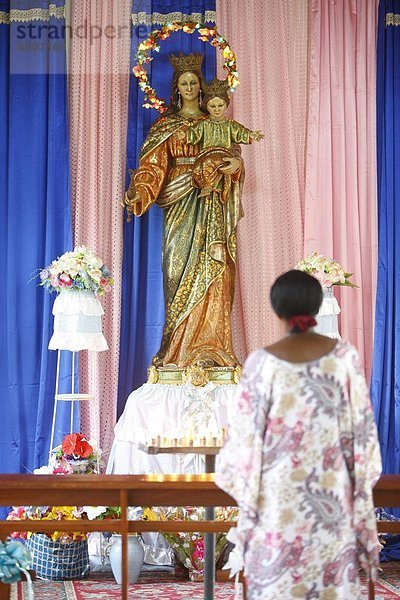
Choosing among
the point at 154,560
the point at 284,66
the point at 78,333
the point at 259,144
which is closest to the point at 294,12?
the point at 284,66

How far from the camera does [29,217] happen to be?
6652 mm

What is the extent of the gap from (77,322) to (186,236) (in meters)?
0.94

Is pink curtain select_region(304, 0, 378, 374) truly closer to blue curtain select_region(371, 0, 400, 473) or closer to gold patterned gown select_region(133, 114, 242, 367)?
blue curtain select_region(371, 0, 400, 473)

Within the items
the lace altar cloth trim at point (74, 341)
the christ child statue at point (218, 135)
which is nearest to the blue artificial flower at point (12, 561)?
the lace altar cloth trim at point (74, 341)

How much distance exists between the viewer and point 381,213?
271 inches

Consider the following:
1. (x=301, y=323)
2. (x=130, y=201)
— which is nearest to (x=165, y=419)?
(x=130, y=201)

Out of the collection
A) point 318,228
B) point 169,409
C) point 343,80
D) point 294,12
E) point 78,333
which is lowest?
point 169,409

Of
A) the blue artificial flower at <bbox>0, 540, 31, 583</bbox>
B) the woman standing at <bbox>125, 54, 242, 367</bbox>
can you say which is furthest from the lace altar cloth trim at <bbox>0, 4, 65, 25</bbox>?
the blue artificial flower at <bbox>0, 540, 31, 583</bbox>

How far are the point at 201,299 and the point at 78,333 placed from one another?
2.74 ft

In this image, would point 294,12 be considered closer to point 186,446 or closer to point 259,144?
point 259,144

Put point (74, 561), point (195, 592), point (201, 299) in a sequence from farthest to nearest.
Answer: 1. point (201, 299)
2. point (74, 561)
3. point (195, 592)

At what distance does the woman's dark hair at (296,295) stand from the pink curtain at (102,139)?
3635 mm

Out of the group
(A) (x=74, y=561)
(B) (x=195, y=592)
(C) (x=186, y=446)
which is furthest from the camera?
(A) (x=74, y=561)

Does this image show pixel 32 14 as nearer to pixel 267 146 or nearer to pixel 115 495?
pixel 267 146
